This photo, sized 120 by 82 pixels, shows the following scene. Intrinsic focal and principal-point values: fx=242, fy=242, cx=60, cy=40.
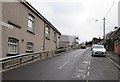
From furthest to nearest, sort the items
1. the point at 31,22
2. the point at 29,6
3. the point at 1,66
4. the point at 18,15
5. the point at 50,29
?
the point at 50,29
the point at 31,22
the point at 29,6
the point at 18,15
the point at 1,66

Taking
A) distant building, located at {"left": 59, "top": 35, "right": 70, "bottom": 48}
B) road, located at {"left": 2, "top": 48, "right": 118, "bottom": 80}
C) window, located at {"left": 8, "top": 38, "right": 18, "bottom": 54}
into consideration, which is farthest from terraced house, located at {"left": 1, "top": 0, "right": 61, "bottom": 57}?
distant building, located at {"left": 59, "top": 35, "right": 70, "bottom": 48}

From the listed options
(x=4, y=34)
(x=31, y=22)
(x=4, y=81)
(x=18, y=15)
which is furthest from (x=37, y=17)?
(x=4, y=81)

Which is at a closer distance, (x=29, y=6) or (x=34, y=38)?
(x=29, y=6)

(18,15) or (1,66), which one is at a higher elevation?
(18,15)

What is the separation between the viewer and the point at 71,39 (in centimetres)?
10181

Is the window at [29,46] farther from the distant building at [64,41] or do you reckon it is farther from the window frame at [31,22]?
the distant building at [64,41]

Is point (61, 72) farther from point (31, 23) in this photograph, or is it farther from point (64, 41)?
point (64, 41)

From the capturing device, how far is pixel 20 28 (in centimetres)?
2356

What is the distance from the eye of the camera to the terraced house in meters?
19.8

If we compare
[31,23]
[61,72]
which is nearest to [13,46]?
[31,23]

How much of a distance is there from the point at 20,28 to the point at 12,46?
2.49 meters

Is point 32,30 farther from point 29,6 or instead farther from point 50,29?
point 50,29

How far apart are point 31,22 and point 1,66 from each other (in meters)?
12.9

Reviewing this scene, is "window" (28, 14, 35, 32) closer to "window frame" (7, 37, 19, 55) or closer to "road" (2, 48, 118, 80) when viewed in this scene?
"window frame" (7, 37, 19, 55)
